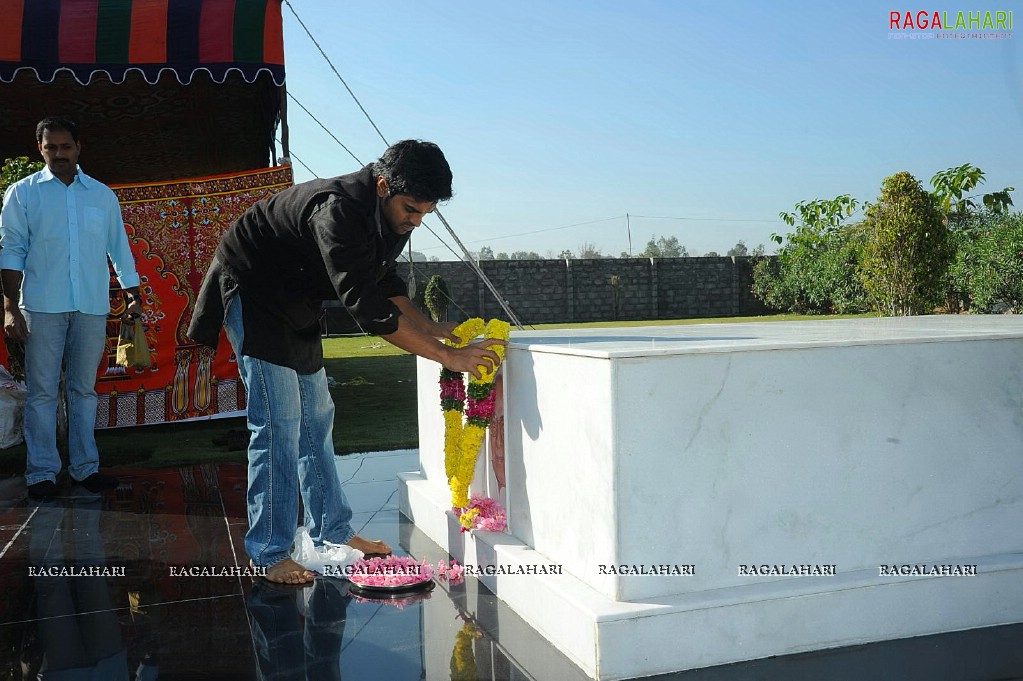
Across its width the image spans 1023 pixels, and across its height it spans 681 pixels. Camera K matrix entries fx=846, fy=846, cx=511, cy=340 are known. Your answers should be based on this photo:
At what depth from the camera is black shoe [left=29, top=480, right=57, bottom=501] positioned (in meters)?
3.63

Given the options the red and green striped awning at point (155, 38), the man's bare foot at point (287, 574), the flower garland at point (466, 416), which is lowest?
the man's bare foot at point (287, 574)

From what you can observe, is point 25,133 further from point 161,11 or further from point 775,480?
point 775,480

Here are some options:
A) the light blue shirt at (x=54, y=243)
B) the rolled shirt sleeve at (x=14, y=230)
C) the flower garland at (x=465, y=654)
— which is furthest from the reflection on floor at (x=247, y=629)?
the rolled shirt sleeve at (x=14, y=230)

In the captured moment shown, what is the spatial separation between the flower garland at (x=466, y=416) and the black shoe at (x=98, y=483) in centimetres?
210

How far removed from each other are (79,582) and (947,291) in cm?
1416

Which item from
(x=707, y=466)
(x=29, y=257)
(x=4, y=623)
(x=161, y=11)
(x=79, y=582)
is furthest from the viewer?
(x=161, y=11)

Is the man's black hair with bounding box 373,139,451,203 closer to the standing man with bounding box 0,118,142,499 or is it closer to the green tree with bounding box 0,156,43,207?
the standing man with bounding box 0,118,142,499

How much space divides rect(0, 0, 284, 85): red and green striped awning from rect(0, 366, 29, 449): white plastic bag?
72.4 inches

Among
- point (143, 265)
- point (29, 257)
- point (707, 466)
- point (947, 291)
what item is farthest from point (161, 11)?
point (947, 291)

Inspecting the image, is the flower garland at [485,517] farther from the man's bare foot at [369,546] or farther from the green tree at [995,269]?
the green tree at [995,269]

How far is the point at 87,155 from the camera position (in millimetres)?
8508

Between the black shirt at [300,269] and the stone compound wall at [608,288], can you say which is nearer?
the black shirt at [300,269]

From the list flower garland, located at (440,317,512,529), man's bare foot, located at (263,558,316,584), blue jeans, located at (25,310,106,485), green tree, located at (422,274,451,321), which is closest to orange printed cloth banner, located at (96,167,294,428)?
blue jeans, located at (25,310,106,485)

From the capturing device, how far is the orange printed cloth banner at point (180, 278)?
17.9ft
